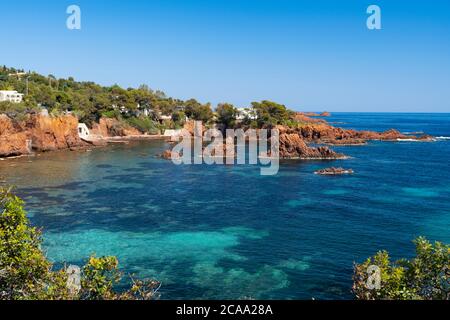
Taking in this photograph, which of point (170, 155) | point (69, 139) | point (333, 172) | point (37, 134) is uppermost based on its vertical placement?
point (37, 134)

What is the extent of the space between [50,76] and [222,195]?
137 m

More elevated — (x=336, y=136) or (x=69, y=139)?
(x=69, y=139)

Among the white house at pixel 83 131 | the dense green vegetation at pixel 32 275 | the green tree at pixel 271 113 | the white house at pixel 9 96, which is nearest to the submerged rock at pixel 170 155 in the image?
the white house at pixel 83 131

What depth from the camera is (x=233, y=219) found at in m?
41.7

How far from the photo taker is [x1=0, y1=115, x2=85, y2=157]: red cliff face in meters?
76.6

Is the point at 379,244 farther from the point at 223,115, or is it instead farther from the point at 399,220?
the point at 223,115

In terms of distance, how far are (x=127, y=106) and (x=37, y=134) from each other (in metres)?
43.7

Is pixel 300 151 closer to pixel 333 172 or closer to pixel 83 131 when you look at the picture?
pixel 333 172

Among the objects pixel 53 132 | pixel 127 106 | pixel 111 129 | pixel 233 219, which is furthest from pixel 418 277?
pixel 127 106

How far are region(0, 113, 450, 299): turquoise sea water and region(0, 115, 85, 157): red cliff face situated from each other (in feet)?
15.6

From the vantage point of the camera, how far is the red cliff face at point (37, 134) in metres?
76.6

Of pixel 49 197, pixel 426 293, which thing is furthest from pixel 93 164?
pixel 426 293

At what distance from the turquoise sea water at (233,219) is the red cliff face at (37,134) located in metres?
4.76

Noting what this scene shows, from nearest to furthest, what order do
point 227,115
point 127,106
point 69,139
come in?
point 69,139, point 127,106, point 227,115
